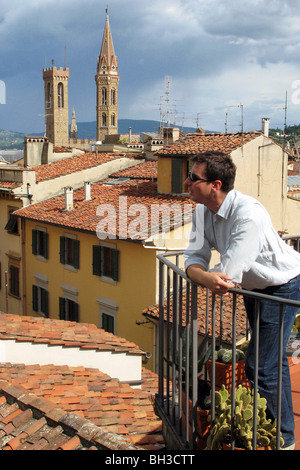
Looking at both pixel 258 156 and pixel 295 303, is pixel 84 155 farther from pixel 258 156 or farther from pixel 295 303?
pixel 295 303

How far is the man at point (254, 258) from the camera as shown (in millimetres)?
2686

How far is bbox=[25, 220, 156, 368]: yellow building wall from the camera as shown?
16094 mm

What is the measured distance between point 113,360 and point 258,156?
10801mm

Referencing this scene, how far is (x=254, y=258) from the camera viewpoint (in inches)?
105

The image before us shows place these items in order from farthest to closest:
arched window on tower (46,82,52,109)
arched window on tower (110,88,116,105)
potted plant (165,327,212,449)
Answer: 1. arched window on tower (110,88,116,105)
2. arched window on tower (46,82,52,109)
3. potted plant (165,327,212,449)

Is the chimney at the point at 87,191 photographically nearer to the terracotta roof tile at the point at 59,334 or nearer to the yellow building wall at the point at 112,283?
the yellow building wall at the point at 112,283

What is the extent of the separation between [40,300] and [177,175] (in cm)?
812

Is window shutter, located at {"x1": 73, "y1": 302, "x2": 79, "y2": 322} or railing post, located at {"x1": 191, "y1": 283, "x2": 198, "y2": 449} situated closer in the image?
railing post, located at {"x1": 191, "y1": 283, "x2": 198, "y2": 449}

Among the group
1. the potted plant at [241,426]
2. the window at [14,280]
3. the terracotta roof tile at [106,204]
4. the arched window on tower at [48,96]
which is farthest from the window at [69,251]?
the arched window on tower at [48,96]

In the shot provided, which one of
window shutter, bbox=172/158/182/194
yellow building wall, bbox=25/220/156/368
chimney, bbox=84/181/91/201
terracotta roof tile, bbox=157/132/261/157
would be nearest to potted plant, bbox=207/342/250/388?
yellow building wall, bbox=25/220/156/368

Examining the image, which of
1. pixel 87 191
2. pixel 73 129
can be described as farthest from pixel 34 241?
pixel 73 129

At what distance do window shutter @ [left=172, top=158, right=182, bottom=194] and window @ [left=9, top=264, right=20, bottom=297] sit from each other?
877 cm

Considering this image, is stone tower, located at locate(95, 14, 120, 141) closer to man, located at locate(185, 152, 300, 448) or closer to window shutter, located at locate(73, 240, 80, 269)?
window shutter, located at locate(73, 240, 80, 269)

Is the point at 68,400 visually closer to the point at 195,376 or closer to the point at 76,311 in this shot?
the point at 195,376
